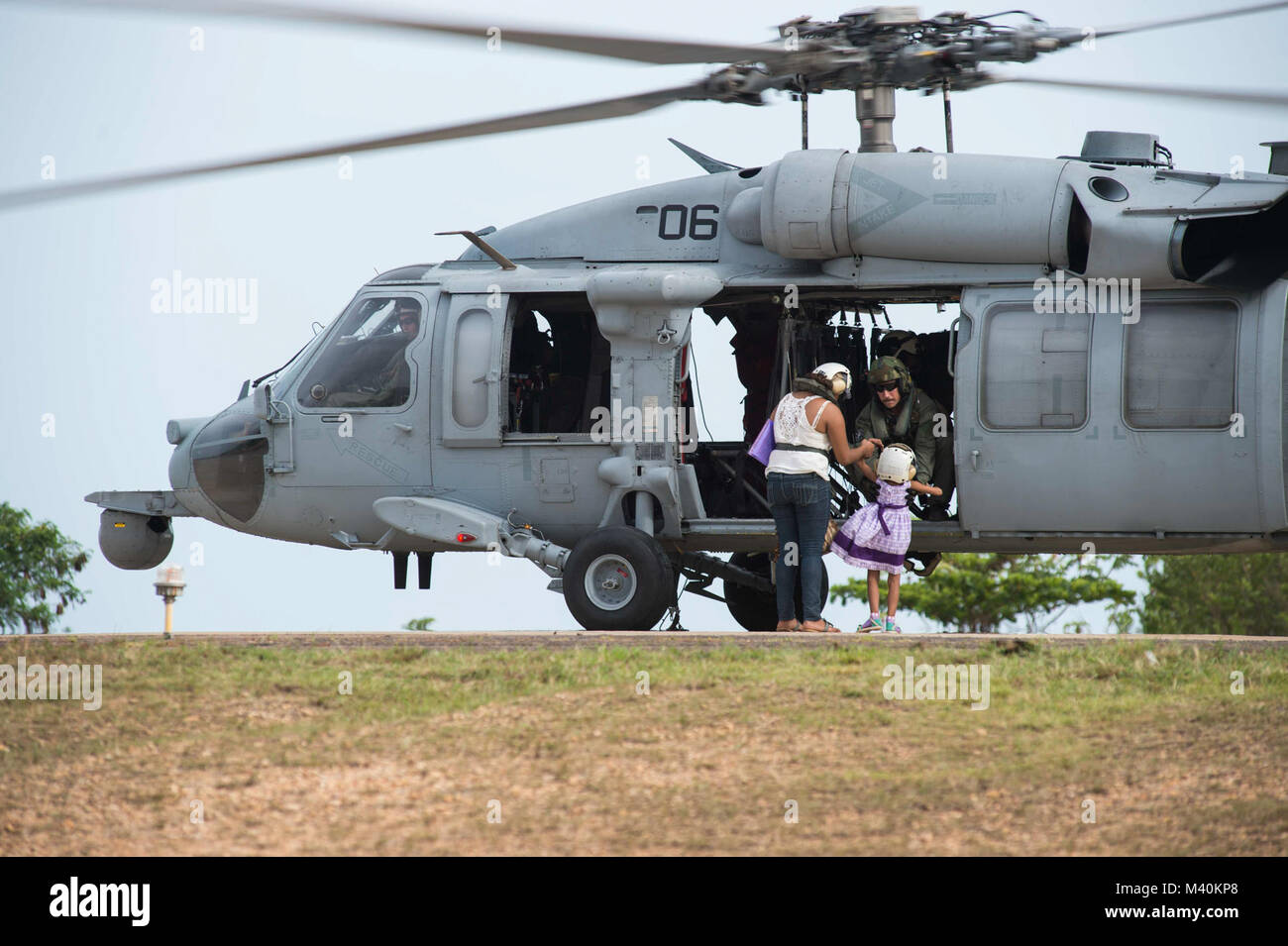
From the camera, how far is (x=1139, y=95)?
33.8 ft

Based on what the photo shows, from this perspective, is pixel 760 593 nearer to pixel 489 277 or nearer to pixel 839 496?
pixel 839 496

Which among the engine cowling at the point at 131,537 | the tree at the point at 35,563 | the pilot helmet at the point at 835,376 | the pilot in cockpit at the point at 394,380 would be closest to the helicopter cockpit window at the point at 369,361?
the pilot in cockpit at the point at 394,380

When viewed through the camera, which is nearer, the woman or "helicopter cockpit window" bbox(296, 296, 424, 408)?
the woman

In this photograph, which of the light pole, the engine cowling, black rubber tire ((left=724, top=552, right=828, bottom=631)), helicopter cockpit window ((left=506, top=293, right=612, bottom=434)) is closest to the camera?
the light pole

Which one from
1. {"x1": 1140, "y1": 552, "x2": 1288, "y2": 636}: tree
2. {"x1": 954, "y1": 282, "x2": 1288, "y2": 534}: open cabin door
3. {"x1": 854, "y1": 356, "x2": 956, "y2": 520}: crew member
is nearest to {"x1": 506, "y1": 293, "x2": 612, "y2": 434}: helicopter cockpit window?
{"x1": 854, "y1": 356, "x2": 956, "y2": 520}: crew member

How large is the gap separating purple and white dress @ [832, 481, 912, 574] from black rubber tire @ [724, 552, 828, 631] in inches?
111

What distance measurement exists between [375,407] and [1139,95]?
611cm

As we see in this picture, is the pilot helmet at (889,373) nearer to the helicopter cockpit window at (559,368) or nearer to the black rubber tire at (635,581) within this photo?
the black rubber tire at (635,581)

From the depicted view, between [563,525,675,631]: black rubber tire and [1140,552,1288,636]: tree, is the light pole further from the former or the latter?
[1140,552,1288,636]: tree

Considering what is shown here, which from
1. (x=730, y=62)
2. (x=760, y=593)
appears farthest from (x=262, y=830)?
(x=760, y=593)

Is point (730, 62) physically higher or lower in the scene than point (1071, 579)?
higher

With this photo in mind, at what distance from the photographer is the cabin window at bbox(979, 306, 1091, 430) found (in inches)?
453

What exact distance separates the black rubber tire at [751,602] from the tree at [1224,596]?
2700cm

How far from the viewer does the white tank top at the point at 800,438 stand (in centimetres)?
1106
